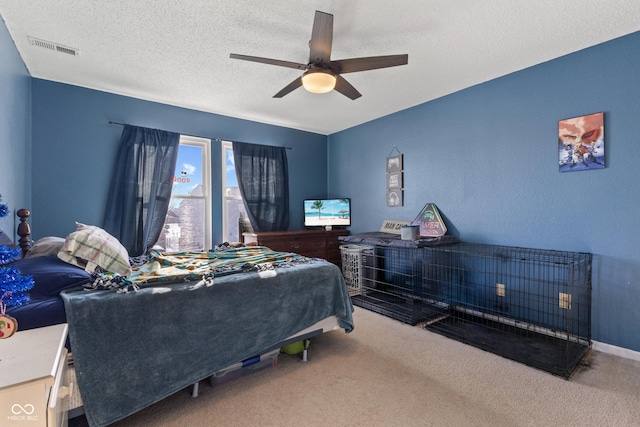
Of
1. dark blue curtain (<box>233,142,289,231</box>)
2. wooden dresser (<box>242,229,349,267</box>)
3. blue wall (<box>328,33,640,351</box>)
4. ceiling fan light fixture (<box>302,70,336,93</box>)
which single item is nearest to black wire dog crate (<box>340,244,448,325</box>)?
wooden dresser (<box>242,229,349,267</box>)

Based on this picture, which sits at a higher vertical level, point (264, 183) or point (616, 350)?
point (264, 183)

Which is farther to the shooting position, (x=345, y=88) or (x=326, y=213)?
(x=326, y=213)

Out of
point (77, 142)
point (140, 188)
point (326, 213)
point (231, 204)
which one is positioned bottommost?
point (326, 213)

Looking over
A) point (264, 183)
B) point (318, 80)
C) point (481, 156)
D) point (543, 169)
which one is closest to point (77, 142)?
point (264, 183)

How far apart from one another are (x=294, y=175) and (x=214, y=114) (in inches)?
59.1

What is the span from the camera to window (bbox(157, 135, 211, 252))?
3.79 m

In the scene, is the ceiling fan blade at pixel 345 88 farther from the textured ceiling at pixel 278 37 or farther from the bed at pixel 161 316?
the bed at pixel 161 316

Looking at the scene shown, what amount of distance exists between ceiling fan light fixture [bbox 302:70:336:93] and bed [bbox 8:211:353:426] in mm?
1393

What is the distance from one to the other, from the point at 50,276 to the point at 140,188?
2.17m

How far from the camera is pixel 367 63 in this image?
2.03 m

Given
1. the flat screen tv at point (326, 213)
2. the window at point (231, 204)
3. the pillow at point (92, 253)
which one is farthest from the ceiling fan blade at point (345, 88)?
the flat screen tv at point (326, 213)

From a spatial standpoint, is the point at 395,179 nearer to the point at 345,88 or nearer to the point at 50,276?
the point at 345,88

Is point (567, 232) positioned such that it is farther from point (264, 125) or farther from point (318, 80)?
point (264, 125)

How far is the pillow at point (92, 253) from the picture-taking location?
5.75 ft
